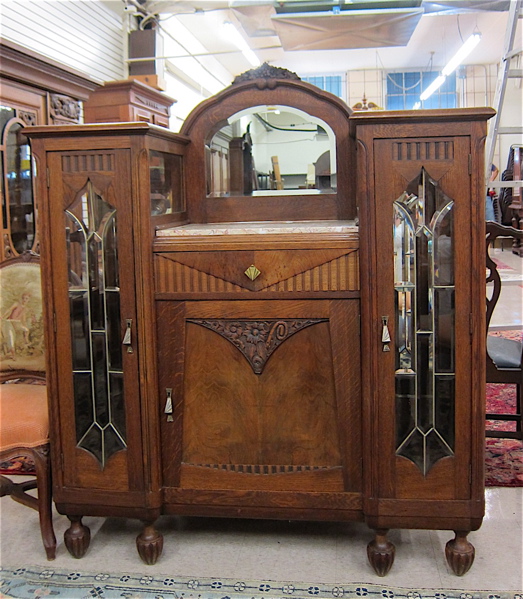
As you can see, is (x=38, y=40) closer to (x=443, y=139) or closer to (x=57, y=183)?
(x=57, y=183)

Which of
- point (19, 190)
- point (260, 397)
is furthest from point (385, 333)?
point (19, 190)

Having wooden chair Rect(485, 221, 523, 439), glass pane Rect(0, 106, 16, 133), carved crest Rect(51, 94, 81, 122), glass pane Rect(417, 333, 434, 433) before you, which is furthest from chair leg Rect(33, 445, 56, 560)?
carved crest Rect(51, 94, 81, 122)

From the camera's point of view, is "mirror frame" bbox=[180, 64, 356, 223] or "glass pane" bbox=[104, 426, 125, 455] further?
"mirror frame" bbox=[180, 64, 356, 223]

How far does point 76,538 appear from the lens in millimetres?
2416

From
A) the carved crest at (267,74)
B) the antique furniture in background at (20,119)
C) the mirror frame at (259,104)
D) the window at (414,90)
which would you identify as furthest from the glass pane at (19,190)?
the window at (414,90)

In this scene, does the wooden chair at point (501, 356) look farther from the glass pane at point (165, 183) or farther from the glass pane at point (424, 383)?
the glass pane at point (165, 183)

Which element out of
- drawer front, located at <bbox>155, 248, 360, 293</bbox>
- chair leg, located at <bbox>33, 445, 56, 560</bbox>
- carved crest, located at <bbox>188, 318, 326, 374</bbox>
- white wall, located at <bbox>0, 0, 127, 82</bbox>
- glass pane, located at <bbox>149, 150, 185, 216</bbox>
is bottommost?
chair leg, located at <bbox>33, 445, 56, 560</bbox>

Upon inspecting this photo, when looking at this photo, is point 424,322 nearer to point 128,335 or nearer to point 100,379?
point 128,335

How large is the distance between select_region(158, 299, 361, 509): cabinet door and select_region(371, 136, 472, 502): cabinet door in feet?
0.39

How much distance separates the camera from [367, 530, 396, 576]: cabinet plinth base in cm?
225

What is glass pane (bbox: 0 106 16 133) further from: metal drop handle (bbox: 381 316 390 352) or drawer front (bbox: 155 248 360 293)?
metal drop handle (bbox: 381 316 390 352)

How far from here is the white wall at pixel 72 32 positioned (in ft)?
22.2

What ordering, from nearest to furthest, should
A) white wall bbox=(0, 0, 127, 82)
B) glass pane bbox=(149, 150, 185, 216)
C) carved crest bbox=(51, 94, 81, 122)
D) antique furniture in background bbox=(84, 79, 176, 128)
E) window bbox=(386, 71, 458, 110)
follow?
glass pane bbox=(149, 150, 185, 216)
carved crest bbox=(51, 94, 81, 122)
white wall bbox=(0, 0, 127, 82)
antique furniture in background bbox=(84, 79, 176, 128)
window bbox=(386, 71, 458, 110)

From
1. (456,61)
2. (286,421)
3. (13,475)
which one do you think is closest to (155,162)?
(286,421)
